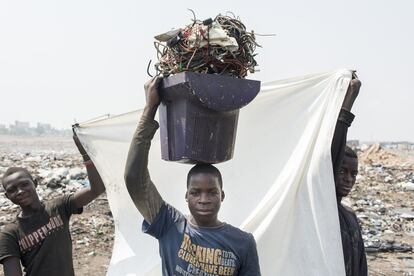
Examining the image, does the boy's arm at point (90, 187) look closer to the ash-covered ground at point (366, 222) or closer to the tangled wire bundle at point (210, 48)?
the tangled wire bundle at point (210, 48)

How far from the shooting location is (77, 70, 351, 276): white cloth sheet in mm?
1988

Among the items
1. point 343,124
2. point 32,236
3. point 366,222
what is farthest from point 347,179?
point 366,222

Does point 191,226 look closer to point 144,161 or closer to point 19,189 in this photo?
point 144,161

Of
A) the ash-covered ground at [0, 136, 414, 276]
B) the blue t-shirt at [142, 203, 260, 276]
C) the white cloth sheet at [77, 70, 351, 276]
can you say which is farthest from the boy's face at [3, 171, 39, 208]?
the ash-covered ground at [0, 136, 414, 276]

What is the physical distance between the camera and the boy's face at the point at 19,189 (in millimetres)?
2467

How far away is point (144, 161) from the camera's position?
1.82 meters

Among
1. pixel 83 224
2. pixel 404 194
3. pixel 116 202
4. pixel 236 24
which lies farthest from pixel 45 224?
pixel 404 194

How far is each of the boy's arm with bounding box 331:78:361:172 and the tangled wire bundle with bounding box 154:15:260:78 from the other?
482mm

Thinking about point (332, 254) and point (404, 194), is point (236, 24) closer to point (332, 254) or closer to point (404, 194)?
point (332, 254)

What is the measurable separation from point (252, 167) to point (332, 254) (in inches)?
26.8

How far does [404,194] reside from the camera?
10992mm

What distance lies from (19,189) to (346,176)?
1.66 m

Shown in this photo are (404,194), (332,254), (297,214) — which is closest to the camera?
(332,254)

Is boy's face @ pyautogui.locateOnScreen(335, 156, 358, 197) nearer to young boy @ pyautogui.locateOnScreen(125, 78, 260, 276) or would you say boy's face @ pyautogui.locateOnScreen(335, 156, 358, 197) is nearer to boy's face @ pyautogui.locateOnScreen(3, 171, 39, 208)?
young boy @ pyautogui.locateOnScreen(125, 78, 260, 276)
